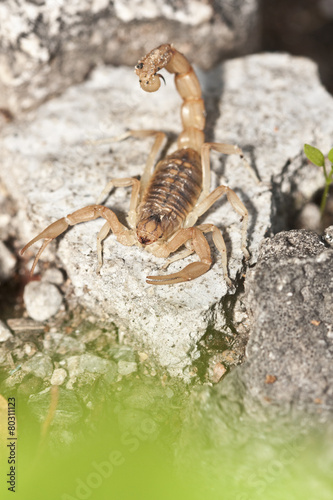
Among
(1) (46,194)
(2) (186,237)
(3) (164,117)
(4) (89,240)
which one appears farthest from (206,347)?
(3) (164,117)

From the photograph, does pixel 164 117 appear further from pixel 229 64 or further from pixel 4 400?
pixel 4 400

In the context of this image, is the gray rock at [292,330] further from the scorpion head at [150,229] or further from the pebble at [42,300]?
the pebble at [42,300]

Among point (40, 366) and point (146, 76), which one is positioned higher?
point (146, 76)

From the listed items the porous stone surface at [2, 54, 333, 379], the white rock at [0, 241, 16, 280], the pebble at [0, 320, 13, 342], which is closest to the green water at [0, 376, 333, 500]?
the porous stone surface at [2, 54, 333, 379]

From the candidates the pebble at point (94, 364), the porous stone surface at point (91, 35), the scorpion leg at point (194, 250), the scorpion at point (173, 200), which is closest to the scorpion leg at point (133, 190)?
the scorpion at point (173, 200)

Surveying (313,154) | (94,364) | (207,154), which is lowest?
(94,364)

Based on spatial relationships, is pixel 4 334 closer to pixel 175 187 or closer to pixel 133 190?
pixel 133 190

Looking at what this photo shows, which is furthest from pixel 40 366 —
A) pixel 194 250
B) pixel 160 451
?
pixel 194 250
